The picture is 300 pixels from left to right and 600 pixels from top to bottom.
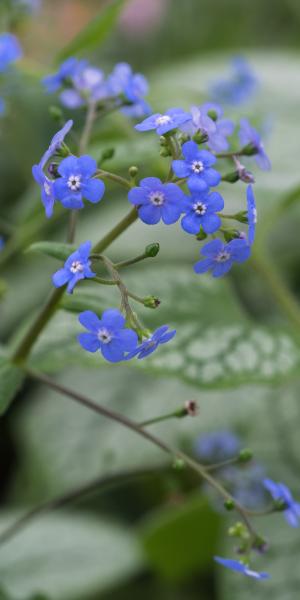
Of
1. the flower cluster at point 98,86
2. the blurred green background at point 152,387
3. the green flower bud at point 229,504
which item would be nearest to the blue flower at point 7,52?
the flower cluster at point 98,86

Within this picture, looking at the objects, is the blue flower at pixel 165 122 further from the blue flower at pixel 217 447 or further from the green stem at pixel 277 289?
the blue flower at pixel 217 447

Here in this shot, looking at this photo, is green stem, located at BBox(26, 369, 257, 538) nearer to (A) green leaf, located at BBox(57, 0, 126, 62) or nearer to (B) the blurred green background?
(B) the blurred green background

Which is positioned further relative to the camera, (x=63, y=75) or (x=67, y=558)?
(x=67, y=558)

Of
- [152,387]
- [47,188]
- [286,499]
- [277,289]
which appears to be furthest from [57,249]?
[152,387]

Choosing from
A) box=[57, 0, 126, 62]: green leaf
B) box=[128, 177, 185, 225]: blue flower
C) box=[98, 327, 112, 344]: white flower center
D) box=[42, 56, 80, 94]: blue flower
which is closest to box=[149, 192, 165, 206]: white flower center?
box=[128, 177, 185, 225]: blue flower

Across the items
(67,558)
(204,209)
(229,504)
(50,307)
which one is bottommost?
(67,558)

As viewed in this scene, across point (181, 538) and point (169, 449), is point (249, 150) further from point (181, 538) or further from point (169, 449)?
point (181, 538)
